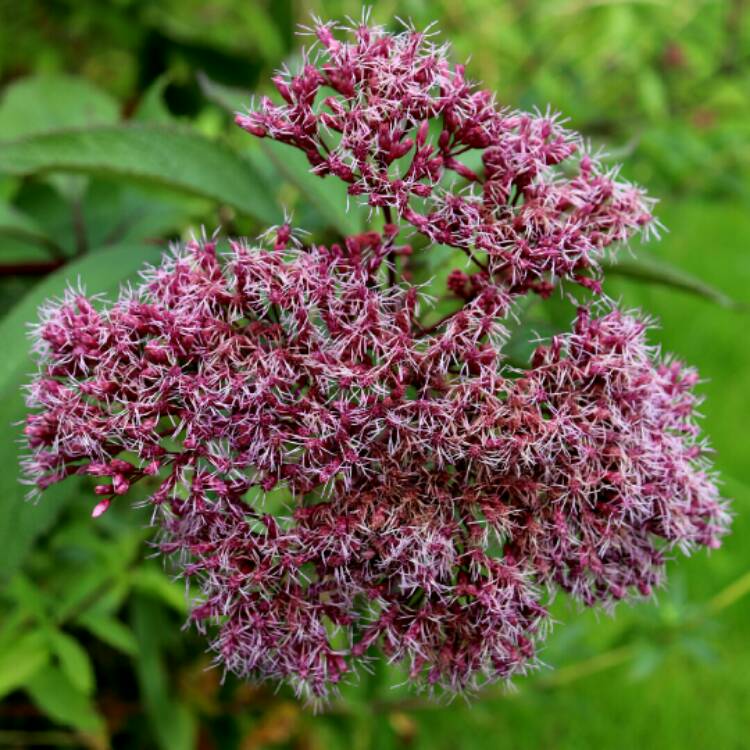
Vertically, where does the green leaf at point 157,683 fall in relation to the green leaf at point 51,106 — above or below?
below

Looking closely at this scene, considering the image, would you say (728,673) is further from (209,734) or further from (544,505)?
(544,505)

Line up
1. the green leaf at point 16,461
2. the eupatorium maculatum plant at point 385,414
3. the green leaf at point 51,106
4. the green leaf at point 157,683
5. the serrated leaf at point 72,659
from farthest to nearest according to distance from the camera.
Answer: the green leaf at point 51,106 → the green leaf at point 157,683 → the serrated leaf at point 72,659 → the green leaf at point 16,461 → the eupatorium maculatum plant at point 385,414

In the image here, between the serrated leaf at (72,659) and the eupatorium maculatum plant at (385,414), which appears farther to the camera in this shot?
the serrated leaf at (72,659)

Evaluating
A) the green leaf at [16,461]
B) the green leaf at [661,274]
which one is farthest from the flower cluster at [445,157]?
the green leaf at [16,461]

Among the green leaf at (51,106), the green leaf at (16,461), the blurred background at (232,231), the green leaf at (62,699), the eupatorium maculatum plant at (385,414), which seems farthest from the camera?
the green leaf at (51,106)

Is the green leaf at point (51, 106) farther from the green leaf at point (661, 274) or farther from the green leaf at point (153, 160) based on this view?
the green leaf at point (661, 274)

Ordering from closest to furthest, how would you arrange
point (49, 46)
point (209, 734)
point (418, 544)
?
point (418, 544)
point (209, 734)
point (49, 46)

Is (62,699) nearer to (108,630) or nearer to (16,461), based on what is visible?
(108,630)

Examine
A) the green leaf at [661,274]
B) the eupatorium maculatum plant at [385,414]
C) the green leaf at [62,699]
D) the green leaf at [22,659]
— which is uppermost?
the green leaf at [661,274]

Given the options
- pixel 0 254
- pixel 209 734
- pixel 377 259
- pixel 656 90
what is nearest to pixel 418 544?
pixel 377 259
